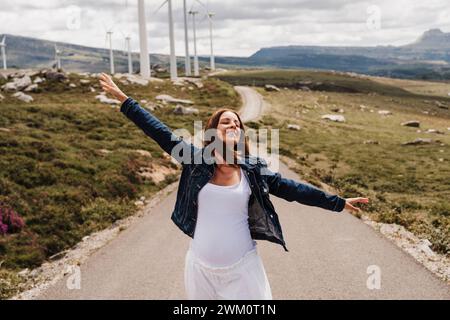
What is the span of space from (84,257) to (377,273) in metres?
7.79

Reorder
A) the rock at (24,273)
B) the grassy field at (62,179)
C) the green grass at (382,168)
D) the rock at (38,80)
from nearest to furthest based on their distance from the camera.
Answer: the rock at (24,273) → the grassy field at (62,179) → the green grass at (382,168) → the rock at (38,80)

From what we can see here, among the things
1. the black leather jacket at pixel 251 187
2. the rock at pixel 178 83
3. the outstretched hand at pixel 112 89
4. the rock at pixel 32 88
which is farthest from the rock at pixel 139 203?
the rock at pixel 178 83

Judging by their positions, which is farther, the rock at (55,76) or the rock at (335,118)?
the rock at (55,76)

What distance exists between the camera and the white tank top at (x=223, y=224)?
4988 mm

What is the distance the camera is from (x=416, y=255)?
12.9 meters

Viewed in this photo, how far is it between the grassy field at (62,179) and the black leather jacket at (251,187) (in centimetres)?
762

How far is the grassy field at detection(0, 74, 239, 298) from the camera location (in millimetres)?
Result: 14742

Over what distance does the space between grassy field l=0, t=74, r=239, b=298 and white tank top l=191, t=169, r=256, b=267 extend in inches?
314

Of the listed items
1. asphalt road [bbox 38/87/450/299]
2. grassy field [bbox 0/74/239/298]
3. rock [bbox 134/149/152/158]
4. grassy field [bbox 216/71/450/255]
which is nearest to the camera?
asphalt road [bbox 38/87/450/299]

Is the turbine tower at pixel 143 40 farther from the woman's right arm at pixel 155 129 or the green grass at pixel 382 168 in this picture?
the woman's right arm at pixel 155 129

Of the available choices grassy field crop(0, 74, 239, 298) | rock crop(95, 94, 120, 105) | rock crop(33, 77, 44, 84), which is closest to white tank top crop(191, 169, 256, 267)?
grassy field crop(0, 74, 239, 298)

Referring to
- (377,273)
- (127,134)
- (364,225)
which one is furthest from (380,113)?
(377,273)

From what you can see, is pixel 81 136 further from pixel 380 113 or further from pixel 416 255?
pixel 380 113

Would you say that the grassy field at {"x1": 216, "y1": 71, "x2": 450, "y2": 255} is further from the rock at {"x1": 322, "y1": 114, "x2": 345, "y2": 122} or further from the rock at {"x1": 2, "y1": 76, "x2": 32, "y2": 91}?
the rock at {"x1": 2, "y1": 76, "x2": 32, "y2": 91}
